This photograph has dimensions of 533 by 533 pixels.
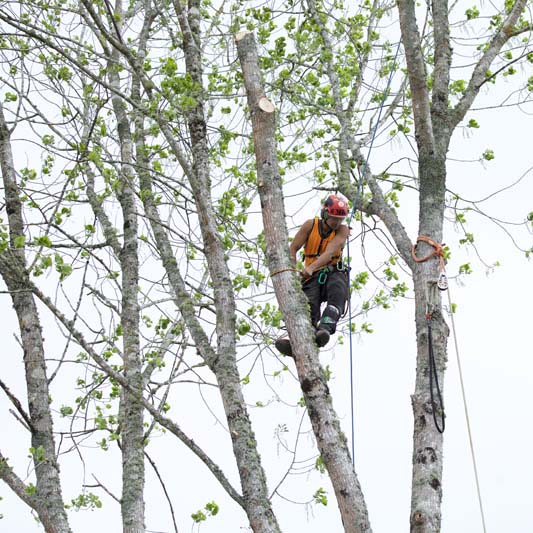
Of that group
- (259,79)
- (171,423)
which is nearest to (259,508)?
(171,423)

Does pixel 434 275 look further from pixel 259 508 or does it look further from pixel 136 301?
pixel 136 301

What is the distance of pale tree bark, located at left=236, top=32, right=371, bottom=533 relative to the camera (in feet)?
16.4

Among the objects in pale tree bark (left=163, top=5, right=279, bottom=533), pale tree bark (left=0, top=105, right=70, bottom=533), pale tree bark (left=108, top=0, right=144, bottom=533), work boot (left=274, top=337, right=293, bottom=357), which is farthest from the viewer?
pale tree bark (left=108, top=0, right=144, bottom=533)

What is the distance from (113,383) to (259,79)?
4.29m

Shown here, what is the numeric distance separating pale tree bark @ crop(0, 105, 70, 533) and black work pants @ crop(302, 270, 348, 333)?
2.18 meters

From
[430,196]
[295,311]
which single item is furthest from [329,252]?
[295,311]

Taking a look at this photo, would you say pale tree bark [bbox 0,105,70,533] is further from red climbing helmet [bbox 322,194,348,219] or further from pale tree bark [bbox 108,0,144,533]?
red climbing helmet [bbox 322,194,348,219]

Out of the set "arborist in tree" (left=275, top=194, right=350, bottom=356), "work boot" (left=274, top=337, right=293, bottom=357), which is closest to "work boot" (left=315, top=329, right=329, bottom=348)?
"arborist in tree" (left=275, top=194, right=350, bottom=356)

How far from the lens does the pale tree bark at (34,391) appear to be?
23.6 ft

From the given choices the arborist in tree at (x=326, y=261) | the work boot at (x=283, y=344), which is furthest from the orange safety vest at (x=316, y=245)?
the work boot at (x=283, y=344)

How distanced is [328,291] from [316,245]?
15.2 inches

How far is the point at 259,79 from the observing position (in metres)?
5.88

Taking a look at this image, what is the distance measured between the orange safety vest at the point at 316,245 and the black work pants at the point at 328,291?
132 millimetres

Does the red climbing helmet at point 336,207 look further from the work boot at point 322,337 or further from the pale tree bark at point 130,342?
the pale tree bark at point 130,342
